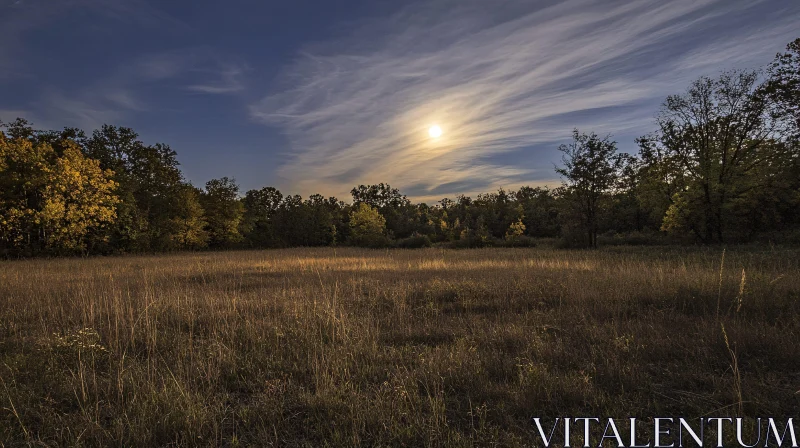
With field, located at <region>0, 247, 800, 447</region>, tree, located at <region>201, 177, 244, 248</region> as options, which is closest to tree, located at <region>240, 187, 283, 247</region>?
tree, located at <region>201, 177, 244, 248</region>

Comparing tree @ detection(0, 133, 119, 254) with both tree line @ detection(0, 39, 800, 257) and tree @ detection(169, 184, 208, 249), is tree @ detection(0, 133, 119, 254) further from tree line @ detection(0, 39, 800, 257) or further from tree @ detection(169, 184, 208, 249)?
tree @ detection(169, 184, 208, 249)

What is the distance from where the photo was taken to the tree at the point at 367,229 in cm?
4209

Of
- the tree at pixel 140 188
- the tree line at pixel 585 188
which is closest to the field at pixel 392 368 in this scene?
the tree line at pixel 585 188

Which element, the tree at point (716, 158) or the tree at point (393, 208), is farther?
the tree at point (393, 208)

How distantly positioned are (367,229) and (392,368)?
41.2 metres

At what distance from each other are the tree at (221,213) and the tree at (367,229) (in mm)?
15176

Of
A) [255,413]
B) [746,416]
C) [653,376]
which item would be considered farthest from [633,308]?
[255,413]

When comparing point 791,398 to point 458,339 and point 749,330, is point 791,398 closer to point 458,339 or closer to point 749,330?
point 749,330

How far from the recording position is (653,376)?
3914mm

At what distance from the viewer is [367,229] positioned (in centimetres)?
4519

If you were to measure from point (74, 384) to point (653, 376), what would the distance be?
6807 mm

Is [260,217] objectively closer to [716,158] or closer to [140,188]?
[140,188]

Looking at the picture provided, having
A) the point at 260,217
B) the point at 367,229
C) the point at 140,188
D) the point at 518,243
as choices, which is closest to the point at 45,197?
the point at 140,188

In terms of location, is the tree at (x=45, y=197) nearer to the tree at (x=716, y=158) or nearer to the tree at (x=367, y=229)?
the tree at (x=367, y=229)
